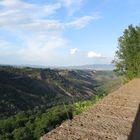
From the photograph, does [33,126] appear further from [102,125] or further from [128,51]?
[102,125]

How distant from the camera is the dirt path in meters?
4.88

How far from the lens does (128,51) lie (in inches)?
1126

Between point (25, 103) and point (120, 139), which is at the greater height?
point (120, 139)

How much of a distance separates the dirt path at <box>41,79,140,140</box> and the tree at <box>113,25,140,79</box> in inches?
787

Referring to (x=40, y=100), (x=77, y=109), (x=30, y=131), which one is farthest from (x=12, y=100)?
(x=77, y=109)

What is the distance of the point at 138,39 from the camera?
94.0 feet

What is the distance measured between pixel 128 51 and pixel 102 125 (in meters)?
23.5

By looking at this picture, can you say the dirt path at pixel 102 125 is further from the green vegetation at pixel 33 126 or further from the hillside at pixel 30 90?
the hillside at pixel 30 90

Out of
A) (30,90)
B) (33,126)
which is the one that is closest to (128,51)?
(33,126)

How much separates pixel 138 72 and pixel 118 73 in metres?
4.44

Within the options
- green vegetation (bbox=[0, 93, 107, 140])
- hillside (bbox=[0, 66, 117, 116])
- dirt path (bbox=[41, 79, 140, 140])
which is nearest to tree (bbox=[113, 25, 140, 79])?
green vegetation (bbox=[0, 93, 107, 140])

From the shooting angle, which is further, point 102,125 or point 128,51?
point 128,51

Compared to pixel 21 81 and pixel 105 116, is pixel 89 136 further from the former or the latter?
pixel 21 81

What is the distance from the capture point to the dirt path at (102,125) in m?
4.88
